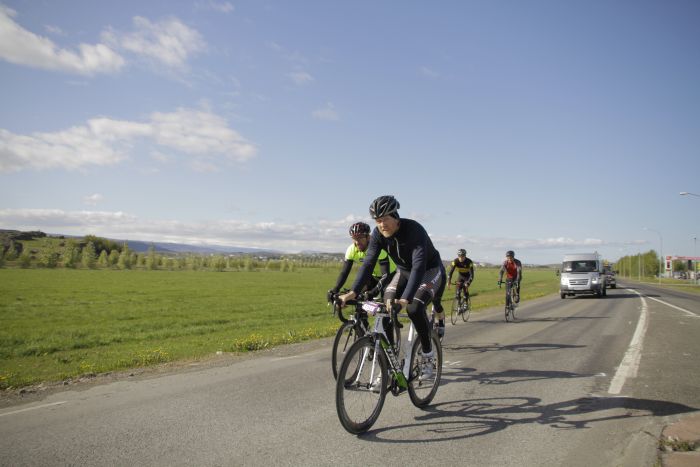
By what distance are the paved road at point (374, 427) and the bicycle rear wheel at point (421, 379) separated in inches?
6.1

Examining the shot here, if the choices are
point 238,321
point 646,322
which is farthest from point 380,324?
point 238,321

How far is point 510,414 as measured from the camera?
16.6 ft

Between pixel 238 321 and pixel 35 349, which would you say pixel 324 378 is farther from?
pixel 238 321

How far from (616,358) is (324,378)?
557 centimetres

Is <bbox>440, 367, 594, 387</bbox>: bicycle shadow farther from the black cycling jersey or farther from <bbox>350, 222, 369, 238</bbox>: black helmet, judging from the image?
the black cycling jersey

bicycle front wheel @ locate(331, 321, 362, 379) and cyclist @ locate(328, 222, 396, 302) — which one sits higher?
cyclist @ locate(328, 222, 396, 302)

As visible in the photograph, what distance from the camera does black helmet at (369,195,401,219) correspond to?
4.91m

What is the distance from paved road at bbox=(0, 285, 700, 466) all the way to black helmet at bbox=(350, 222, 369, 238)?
2.24m

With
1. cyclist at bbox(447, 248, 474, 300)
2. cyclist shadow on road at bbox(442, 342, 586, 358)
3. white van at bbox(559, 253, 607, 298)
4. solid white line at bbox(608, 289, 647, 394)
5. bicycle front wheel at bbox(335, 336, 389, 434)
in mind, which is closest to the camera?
bicycle front wheel at bbox(335, 336, 389, 434)

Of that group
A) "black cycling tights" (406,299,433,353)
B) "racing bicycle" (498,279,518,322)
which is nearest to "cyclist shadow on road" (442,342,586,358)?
"black cycling tights" (406,299,433,353)

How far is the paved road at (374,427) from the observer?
3936mm

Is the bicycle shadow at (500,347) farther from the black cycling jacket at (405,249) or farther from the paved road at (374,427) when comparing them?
the black cycling jacket at (405,249)

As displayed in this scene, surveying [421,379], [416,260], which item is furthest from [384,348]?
[416,260]

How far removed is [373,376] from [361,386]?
0.16 metres
